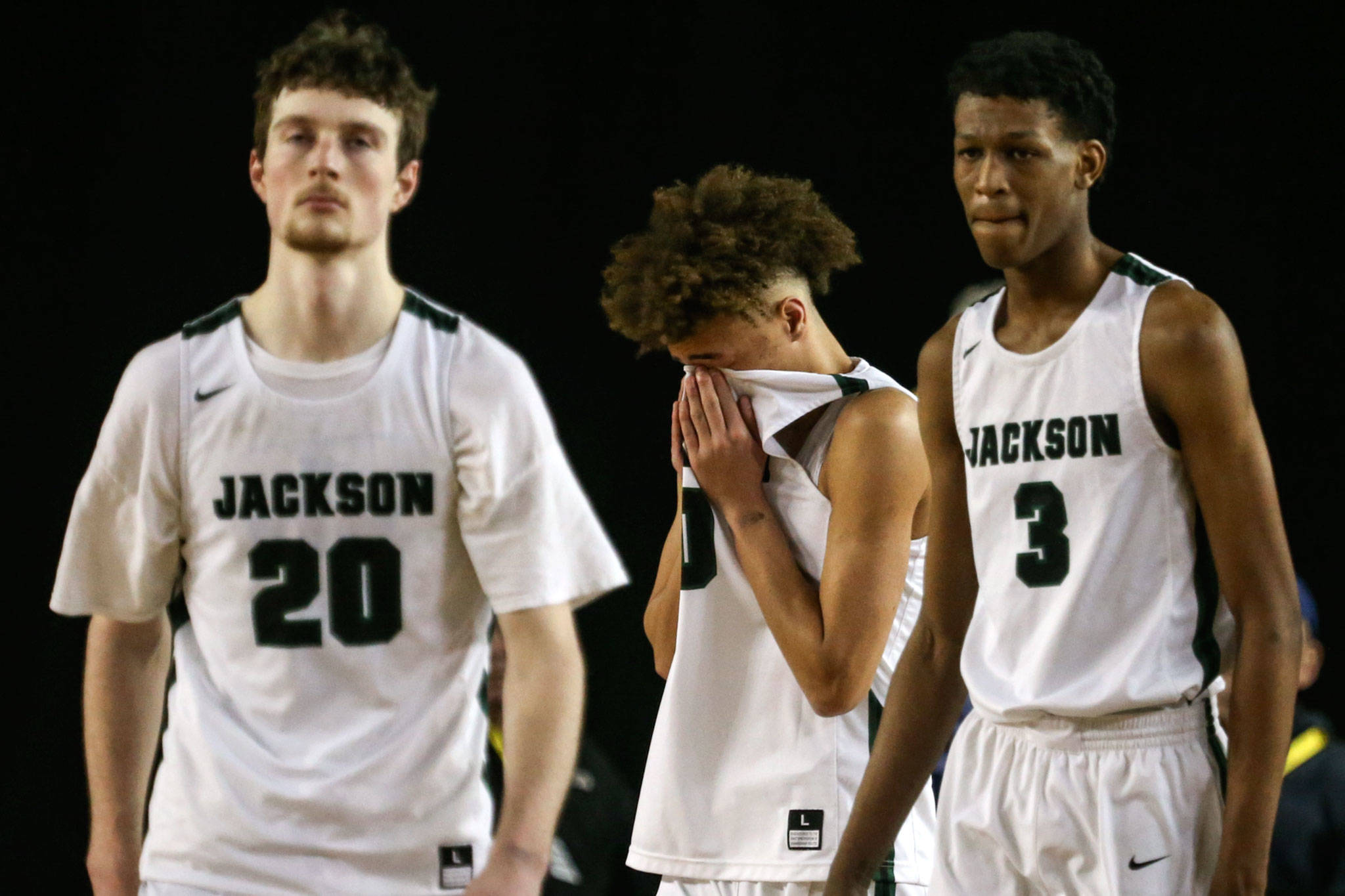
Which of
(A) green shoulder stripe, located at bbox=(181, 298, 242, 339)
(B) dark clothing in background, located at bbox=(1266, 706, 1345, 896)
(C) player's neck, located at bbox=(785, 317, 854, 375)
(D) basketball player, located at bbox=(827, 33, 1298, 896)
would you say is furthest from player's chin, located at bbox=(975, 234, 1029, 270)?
(B) dark clothing in background, located at bbox=(1266, 706, 1345, 896)

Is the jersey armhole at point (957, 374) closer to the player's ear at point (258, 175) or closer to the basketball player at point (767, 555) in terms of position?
the basketball player at point (767, 555)

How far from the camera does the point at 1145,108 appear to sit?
5.12 m

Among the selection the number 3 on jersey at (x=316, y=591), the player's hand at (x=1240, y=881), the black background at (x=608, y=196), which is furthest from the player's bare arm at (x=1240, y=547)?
the black background at (x=608, y=196)

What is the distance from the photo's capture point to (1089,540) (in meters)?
2.18

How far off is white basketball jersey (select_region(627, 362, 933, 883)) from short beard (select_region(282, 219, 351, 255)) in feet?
2.44

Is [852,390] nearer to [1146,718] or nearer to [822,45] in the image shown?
[1146,718]

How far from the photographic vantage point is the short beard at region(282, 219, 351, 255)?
2.23 metres

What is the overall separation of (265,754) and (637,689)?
2892mm

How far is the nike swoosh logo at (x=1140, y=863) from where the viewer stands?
2119mm

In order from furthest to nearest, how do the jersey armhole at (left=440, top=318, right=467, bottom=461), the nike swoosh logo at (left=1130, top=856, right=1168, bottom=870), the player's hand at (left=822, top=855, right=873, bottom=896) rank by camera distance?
the player's hand at (left=822, top=855, right=873, bottom=896) < the jersey armhole at (left=440, top=318, right=467, bottom=461) < the nike swoosh logo at (left=1130, top=856, right=1168, bottom=870)

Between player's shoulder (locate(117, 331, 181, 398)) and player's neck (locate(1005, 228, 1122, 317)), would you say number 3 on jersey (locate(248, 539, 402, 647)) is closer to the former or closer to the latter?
player's shoulder (locate(117, 331, 181, 398))

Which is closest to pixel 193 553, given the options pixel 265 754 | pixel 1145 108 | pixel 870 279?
pixel 265 754

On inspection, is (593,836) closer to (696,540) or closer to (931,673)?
(696,540)

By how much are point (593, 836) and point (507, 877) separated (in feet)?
6.62
